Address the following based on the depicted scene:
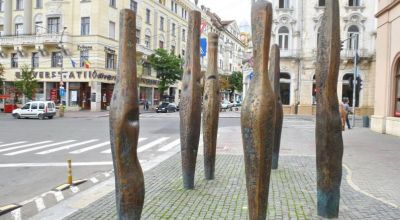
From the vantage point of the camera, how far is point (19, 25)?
145 ft

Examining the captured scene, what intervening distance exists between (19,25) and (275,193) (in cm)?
4361

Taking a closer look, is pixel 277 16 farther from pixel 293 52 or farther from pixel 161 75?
pixel 161 75

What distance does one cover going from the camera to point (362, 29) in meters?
36.8

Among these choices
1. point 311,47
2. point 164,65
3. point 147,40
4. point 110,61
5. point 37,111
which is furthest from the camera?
point 147,40

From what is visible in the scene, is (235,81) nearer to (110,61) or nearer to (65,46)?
(110,61)

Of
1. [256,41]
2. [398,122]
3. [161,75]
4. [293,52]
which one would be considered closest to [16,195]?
[256,41]

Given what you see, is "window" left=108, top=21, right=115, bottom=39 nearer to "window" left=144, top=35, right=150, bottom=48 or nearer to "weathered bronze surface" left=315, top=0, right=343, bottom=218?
"window" left=144, top=35, right=150, bottom=48

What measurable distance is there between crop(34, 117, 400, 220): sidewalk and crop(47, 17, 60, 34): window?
1360 inches

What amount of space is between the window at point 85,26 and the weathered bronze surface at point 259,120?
38.1m

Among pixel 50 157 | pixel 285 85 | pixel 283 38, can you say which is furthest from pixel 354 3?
pixel 50 157

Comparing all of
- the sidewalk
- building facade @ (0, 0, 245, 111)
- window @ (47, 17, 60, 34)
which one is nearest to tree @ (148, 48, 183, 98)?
building facade @ (0, 0, 245, 111)

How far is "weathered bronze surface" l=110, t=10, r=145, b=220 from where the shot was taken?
4.86 metres

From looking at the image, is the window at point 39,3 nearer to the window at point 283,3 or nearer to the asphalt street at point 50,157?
the window at point 283,3

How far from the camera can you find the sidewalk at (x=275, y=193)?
5.99 m
